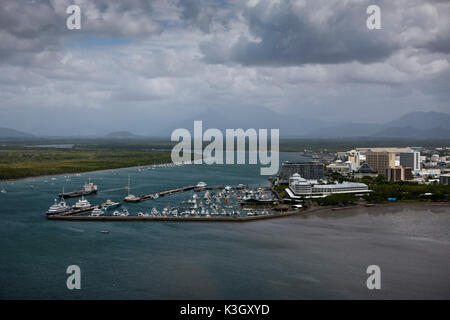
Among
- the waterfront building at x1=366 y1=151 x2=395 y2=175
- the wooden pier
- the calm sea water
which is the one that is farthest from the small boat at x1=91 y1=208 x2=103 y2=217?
the waterfront building at x1=366 y1=151 x2=395 y2=175

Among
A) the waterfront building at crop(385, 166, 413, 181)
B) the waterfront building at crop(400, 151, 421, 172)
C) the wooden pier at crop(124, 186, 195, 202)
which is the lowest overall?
the wooden pier at crop(124, 186, 195, 202)

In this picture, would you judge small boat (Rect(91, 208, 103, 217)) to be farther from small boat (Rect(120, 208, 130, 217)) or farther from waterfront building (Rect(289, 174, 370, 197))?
waterfront building (Rect(289, 174, 370, 197))

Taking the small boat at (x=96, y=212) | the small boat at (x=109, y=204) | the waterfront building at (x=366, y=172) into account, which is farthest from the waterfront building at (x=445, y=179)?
the small boat at (x=96, y=212)

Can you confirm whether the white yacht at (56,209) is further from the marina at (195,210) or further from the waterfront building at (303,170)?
the waterfront building at (303,170)

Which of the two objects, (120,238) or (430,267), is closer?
(430,267)
